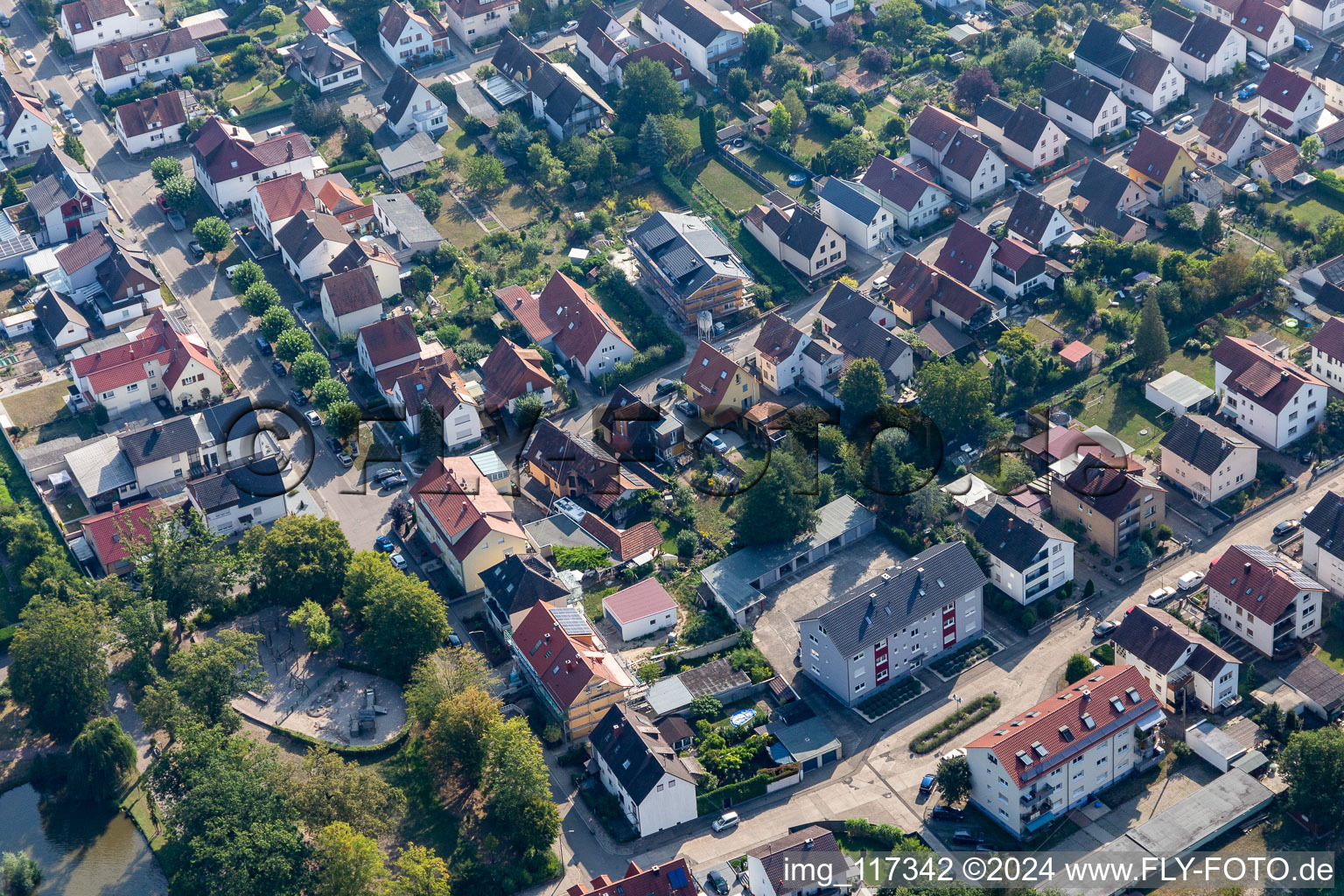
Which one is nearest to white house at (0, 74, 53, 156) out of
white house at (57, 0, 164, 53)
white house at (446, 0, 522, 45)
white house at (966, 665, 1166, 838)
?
white house at (57, 0, 164, 53)

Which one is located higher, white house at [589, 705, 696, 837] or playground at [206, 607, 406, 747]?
white house at [589, 705, 696, 837]

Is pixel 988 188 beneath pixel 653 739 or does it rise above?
above

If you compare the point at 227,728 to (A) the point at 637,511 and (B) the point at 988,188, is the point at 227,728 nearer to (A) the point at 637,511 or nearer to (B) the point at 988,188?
(A) the point at 637,511

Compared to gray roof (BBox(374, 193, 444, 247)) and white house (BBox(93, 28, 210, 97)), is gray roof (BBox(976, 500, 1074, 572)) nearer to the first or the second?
gray roof (BBox(374, 193, 444, 247))

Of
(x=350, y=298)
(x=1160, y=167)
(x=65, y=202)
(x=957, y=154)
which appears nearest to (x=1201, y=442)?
(x=1160, y=167)

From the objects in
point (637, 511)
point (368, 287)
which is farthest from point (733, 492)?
point (368, 287)

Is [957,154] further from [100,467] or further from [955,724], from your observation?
[100,467]

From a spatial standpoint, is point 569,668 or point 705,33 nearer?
point 569,668
